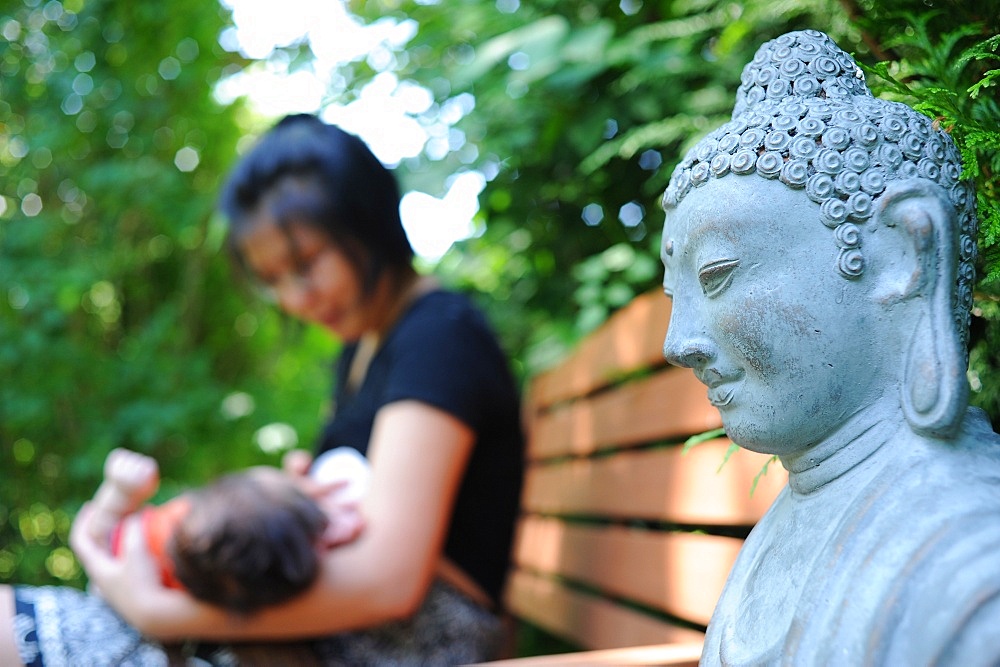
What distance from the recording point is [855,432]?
36.9 inches

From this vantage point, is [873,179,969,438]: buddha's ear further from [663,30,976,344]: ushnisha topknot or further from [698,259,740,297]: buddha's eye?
[698,259,740,297]: buddha's eye

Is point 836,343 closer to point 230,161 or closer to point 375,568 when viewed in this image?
point 375,568

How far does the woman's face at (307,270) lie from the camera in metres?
2.40

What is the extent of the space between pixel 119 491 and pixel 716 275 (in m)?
1.89

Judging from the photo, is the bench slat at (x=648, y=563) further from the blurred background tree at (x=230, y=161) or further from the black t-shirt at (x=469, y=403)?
the blurred background tree at (x=230, y=161)

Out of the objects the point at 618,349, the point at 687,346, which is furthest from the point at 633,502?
the point at 687,346

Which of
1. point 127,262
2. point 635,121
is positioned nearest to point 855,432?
→ point 635,121

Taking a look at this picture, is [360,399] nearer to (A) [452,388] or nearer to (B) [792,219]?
(A) [452,388]

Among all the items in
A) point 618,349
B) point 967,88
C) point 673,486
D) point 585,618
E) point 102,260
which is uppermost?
point 967,88

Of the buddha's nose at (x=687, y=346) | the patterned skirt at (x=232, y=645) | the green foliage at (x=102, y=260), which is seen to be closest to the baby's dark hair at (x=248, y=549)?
the patterned skirt at (x=232, y=645)

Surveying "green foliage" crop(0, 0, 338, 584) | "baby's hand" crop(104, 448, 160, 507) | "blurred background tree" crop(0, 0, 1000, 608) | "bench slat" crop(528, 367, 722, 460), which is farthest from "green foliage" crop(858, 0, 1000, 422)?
"green foliage" crop(0, 0, 338, 584)

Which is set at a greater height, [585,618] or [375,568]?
[375,568]

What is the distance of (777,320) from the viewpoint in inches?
36.7

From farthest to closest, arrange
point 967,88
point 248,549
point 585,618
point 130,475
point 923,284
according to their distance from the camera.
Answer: point 585,618 < point 130,475 < point 248,549 < point 967,88 < point 923,284
